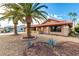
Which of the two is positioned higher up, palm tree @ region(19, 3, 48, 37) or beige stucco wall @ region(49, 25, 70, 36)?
palm tree @ region(19, 3, 48, 37)

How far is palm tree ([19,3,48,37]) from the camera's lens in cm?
279

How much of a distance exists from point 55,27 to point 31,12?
47cm

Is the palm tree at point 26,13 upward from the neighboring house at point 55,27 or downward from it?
upward

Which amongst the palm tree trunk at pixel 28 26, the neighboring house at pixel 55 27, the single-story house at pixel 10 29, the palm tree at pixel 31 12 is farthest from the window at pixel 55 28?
the single-story house at pixel 10 29

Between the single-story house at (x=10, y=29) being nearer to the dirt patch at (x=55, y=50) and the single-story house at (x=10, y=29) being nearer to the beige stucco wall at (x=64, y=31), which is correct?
the dirt patch at (x=55, y=50)

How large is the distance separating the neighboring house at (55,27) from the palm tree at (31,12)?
10 cm

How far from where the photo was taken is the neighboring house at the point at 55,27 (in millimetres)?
2805

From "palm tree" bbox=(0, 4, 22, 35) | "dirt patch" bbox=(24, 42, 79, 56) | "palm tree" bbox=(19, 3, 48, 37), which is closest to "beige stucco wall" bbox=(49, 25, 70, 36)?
"dirt patch" bbox=(24, 42, 79, 56)

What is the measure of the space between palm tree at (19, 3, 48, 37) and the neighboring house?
0.32ft

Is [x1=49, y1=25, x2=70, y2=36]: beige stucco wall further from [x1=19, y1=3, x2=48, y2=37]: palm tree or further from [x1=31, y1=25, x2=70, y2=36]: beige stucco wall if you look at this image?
[x1=19, y1=3, x2=48, y2=37]: palm tree

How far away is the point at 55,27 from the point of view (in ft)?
9.30

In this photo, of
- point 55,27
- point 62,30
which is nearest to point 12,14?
point 55,27

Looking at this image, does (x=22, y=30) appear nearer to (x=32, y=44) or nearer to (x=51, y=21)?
(x=32, y=44)

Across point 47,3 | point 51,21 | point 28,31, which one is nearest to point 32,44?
point 28,31
